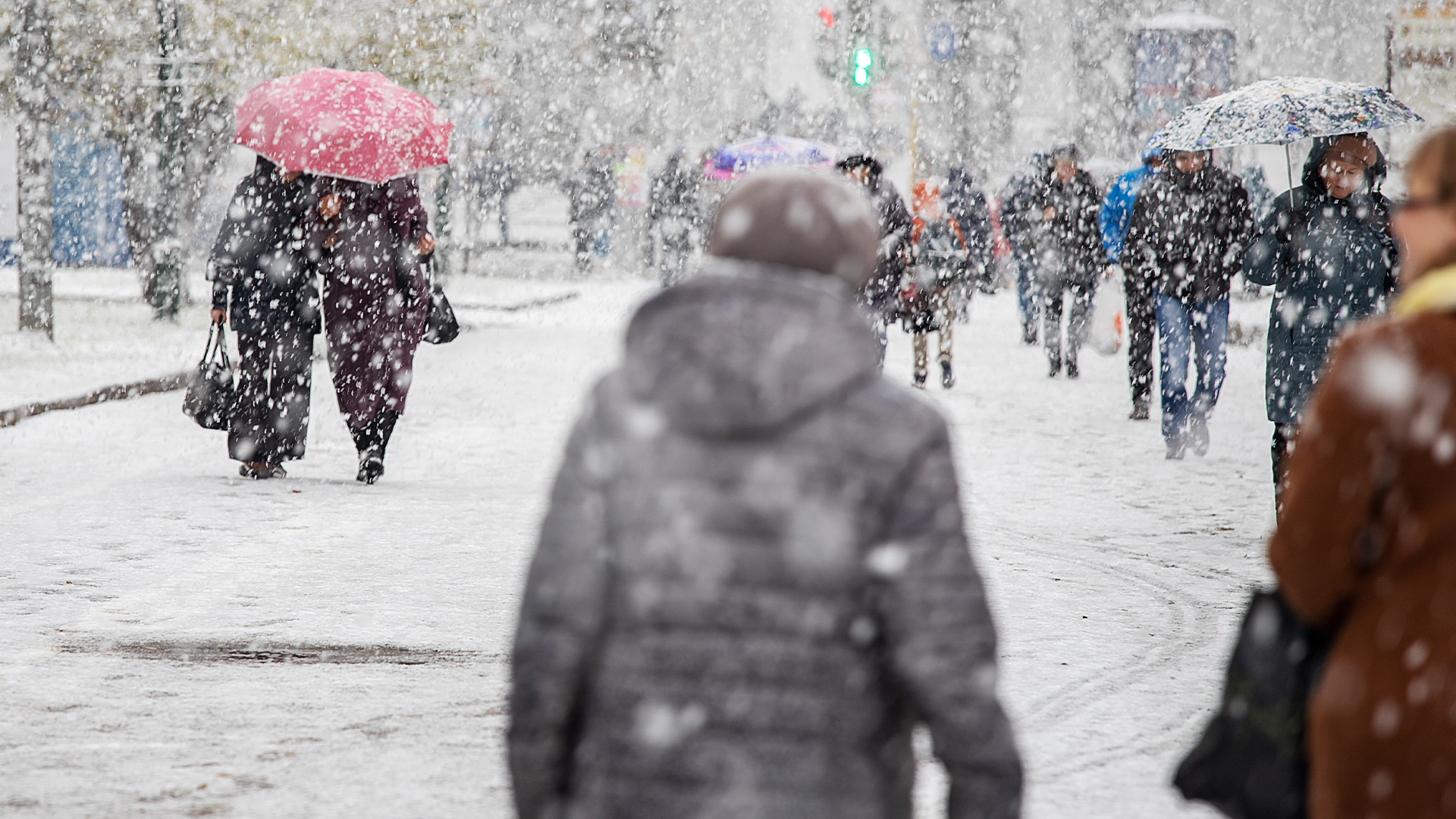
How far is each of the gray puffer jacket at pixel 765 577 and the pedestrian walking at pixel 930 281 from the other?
38.6 ft

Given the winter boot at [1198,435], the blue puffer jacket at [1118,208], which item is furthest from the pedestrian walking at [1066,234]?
the winter boot at [1198,435]

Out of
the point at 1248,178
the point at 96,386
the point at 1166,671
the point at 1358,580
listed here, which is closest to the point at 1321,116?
the point at 1166,671

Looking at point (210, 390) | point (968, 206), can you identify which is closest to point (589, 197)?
point (968, 206)

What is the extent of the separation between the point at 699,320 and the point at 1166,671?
13.7 ft

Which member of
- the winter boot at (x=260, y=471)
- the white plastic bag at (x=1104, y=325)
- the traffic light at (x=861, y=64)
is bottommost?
the winter boot at (x=260, y=471)

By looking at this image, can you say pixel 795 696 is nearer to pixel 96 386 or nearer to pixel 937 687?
pixel 937 687

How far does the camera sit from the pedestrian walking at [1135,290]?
12453 mm

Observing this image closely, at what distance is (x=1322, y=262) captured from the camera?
7.83 metres

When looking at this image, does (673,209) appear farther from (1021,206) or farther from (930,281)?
(930,281)

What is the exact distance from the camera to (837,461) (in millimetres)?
2297

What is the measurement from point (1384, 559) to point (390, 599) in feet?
Answer: 17.2

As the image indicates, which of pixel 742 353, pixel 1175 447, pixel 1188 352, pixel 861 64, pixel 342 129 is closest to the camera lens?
pixel 742 353

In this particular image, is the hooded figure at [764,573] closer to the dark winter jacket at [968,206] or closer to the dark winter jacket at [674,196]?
the dark winter jacket at [968,206]

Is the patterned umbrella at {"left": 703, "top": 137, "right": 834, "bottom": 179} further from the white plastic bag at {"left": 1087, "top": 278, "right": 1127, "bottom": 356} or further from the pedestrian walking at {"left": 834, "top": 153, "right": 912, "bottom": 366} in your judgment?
the pedestrian walking at {"left": 834, "top": 153, "right": 912, "bottom": 366}
